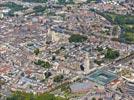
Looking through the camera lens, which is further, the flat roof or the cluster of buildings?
the flat roof

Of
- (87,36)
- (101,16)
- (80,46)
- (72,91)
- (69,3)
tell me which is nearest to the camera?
(72,91)

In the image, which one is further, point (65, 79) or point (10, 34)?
point (10, 34)

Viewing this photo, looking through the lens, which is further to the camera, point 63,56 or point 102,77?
point 63,56

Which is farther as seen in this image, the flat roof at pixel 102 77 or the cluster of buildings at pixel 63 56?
the flat roof at pixel 102 77

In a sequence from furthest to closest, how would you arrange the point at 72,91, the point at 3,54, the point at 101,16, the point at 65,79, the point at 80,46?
the point at 101,16 < the point at 80,46 < the point at 3,54 < the point at 65,79 < the point at 72,91

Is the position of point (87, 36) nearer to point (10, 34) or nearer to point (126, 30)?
point (126, 30)

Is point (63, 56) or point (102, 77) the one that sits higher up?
point (63, 56)

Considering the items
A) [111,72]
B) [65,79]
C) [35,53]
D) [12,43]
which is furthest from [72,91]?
[12,43]

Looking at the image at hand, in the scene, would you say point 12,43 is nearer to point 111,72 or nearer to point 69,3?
point 111,72
